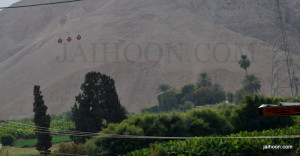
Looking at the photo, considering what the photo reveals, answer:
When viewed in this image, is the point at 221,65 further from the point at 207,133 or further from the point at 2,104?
the point at 207,133

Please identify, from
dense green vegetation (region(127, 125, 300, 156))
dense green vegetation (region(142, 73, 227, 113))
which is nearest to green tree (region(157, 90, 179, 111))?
dense green vegetation (region(142, 73, 227, 113))

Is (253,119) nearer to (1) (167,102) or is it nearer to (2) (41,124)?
(2) (41,124)

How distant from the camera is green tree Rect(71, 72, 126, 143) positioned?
160 feet

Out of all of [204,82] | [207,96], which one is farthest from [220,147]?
[204,82]

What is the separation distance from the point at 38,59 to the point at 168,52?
135 ft

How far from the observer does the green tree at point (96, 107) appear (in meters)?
48.7

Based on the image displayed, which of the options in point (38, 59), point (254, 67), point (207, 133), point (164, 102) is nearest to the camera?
point (207, 133)

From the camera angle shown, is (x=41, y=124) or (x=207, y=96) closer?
(x=41, y=124)

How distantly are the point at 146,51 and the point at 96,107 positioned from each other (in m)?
105

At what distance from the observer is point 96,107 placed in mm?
48969

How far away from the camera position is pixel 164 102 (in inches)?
4459

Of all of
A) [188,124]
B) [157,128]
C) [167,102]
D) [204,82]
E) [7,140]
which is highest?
[204,82]

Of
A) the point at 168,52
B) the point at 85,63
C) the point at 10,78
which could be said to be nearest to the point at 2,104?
the point at 10,78

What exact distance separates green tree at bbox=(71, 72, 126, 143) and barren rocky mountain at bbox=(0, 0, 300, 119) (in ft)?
251
